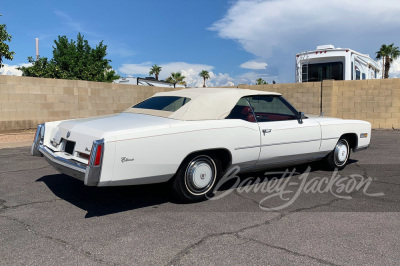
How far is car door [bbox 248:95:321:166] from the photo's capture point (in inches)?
201

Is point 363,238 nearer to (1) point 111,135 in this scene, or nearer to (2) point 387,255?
(2) point 387,255

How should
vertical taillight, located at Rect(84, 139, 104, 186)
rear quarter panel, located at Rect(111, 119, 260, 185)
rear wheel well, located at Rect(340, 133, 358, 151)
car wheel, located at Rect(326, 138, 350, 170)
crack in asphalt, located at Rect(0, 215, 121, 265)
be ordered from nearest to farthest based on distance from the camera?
crack in asphalt, located at Rect(0, 215, 121, 265)
vertical taillight, located at Rect(84, 139, 104, 186)
rear quarter panel, located at Rect(111, 119, 260, 185)
car wheel, located at Rect(326, 138, 350, 170)
rear wheel well, located at Rect(340, 133, 358, 151)

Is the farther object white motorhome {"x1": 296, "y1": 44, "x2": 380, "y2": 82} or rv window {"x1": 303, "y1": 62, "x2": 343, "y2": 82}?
rv window {"x1": 303, "y1": 62, "x2": 343, "y2": 82}

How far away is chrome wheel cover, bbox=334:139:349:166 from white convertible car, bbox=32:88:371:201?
28 centimetres

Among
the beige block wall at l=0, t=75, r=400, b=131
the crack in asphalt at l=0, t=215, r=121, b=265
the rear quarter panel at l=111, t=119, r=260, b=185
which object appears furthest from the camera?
the beige block wall at l=0, t=75, r=400, b=131

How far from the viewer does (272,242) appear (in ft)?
10.9

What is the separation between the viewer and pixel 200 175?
4488mm

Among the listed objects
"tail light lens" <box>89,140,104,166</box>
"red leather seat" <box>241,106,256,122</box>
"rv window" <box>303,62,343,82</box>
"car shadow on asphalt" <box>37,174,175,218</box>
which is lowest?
"car shadow on asphalt" <box>37,174,175,218</box>

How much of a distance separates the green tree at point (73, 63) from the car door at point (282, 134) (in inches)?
723

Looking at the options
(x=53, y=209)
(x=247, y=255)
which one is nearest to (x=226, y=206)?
(x=247, y=255)

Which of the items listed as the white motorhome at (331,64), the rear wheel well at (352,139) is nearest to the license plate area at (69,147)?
the rear wheel well at (352,139)

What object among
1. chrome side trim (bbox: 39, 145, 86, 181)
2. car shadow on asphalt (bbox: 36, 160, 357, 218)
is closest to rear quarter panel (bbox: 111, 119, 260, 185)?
chrome side trim (bbox: 39, 145, 86, 181)

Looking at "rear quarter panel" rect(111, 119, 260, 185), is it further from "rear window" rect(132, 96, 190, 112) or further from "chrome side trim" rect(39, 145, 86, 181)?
"rear window" rect(132, 96, 190, 112)

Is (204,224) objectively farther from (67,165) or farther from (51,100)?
(51,100)
